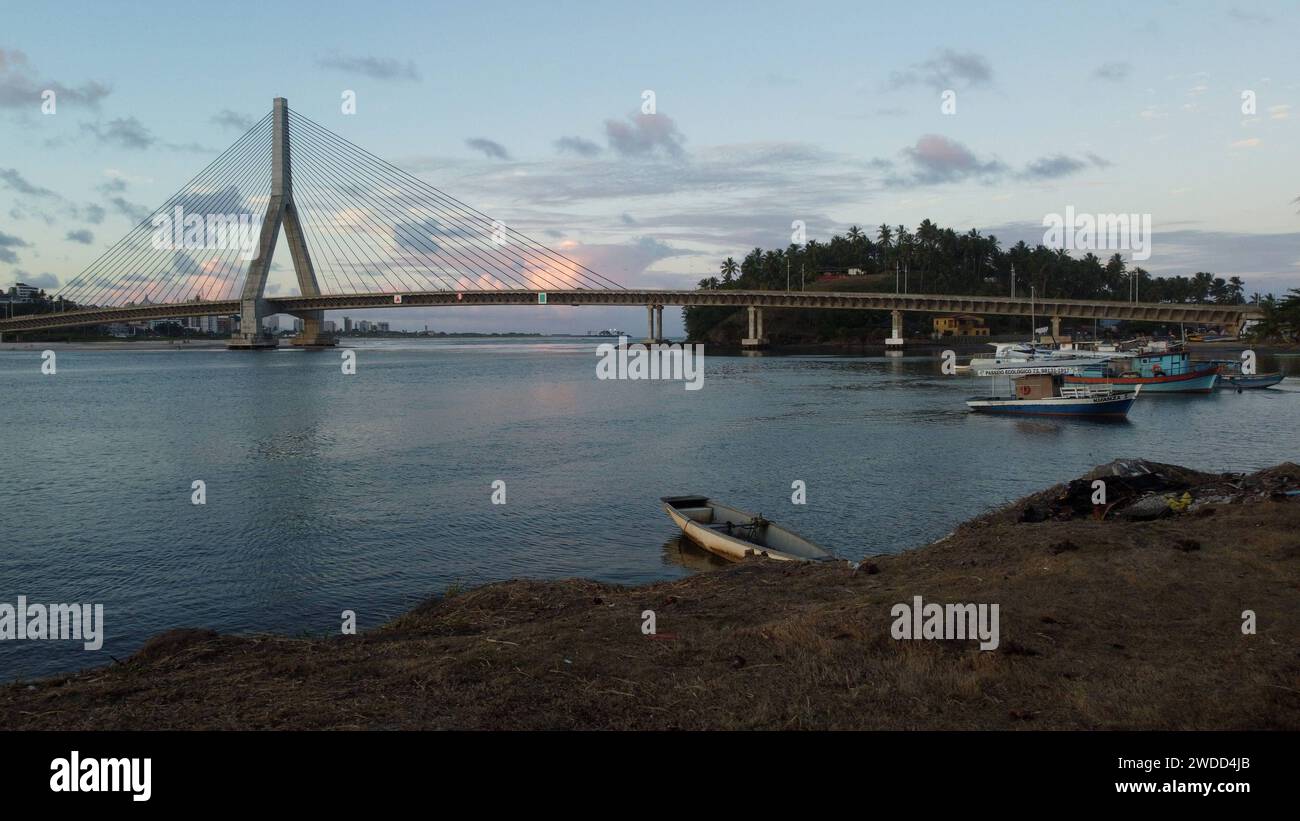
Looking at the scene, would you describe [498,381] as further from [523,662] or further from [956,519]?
[523,662]

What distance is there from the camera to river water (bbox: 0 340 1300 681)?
18875 mm

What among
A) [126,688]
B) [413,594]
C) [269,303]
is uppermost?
[269,303]

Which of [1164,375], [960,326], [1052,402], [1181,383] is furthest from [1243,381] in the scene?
[960,326]

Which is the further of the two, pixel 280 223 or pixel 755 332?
pixel 755 332

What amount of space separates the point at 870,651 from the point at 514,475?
24.9 m

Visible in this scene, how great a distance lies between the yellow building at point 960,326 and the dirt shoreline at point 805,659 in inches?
7017

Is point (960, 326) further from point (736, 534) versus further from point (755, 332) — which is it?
point (736, 534)

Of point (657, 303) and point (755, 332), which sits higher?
point (657, 303)

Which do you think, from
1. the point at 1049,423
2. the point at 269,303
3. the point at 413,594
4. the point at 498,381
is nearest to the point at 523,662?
the point at 413,594

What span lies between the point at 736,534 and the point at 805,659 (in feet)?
39.0

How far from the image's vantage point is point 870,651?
30.2 ft

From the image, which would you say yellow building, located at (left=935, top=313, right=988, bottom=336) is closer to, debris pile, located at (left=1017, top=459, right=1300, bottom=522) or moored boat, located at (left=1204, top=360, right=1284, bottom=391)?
moored boat, located at (left=1204, top=360, right=1284, bottom=391)

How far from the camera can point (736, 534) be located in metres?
20.9
